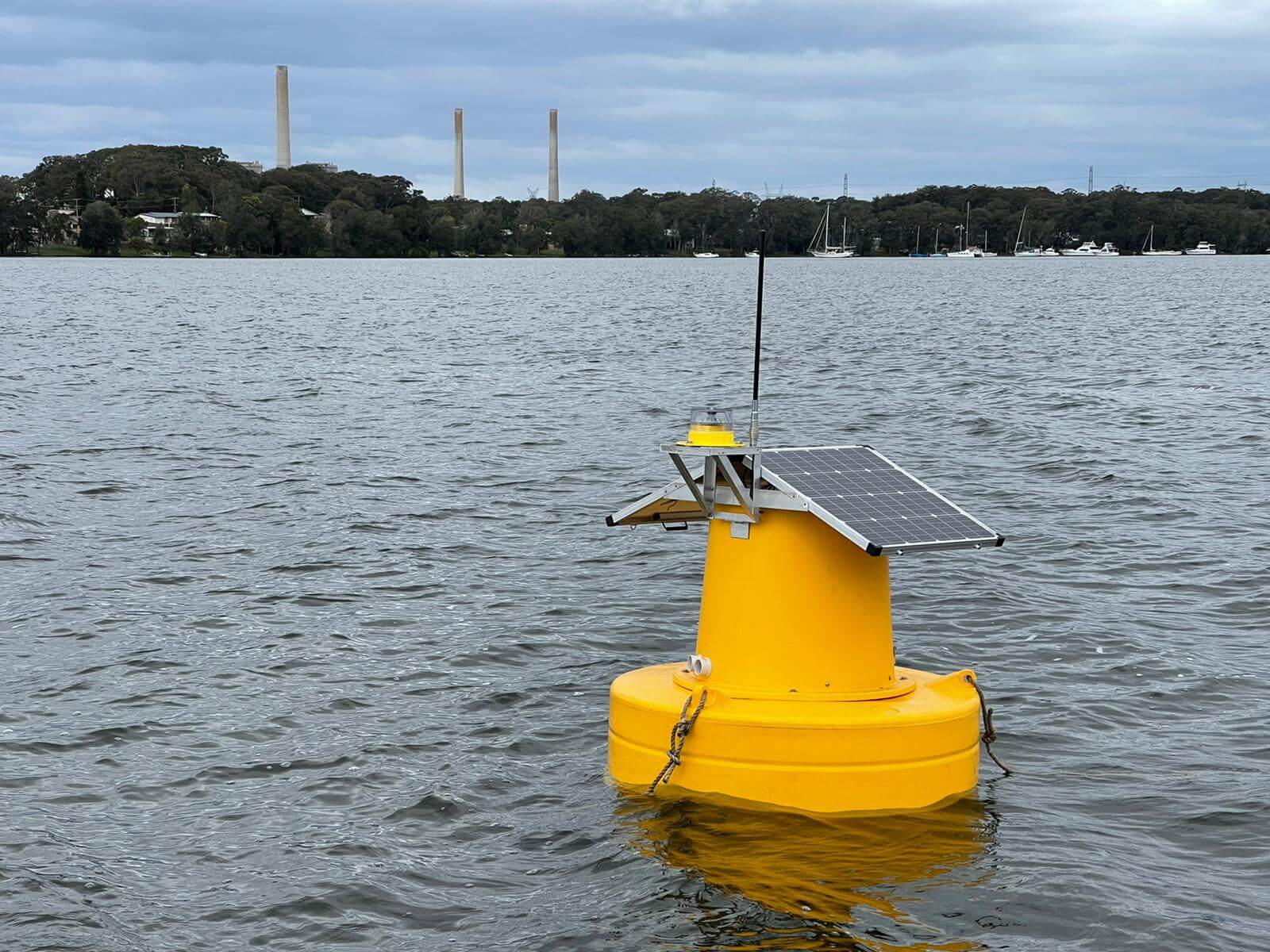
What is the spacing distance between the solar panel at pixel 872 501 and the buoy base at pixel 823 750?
2.73 feet

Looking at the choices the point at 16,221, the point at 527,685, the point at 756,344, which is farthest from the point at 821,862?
the point at 16,221

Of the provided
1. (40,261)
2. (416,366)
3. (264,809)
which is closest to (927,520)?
(264,809)

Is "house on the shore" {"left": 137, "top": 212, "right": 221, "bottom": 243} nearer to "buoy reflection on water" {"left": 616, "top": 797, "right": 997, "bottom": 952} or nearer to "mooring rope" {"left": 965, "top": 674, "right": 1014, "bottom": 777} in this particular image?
"mooring rope" {"left": 965, "top": 674, "right": 1014, "bottom": 777}

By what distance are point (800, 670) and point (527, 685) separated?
3431 millimetres

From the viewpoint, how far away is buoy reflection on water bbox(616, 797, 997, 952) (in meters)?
6.45

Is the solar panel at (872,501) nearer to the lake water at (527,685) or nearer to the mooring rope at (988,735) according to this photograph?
the mooring rope at (988,735)

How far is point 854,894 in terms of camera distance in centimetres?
676

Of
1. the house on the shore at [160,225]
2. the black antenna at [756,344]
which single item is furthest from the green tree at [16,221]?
the black antenna at [756,344]

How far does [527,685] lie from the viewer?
1040 centimetres

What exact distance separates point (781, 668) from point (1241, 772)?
3.02 meters

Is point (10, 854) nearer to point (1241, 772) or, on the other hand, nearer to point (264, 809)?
point (264, 809)

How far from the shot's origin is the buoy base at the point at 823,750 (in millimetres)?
7180

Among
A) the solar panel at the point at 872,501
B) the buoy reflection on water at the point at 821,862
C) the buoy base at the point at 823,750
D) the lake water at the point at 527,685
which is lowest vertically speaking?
the lake water at the point at 527,685

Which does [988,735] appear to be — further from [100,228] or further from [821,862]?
[100,228]
